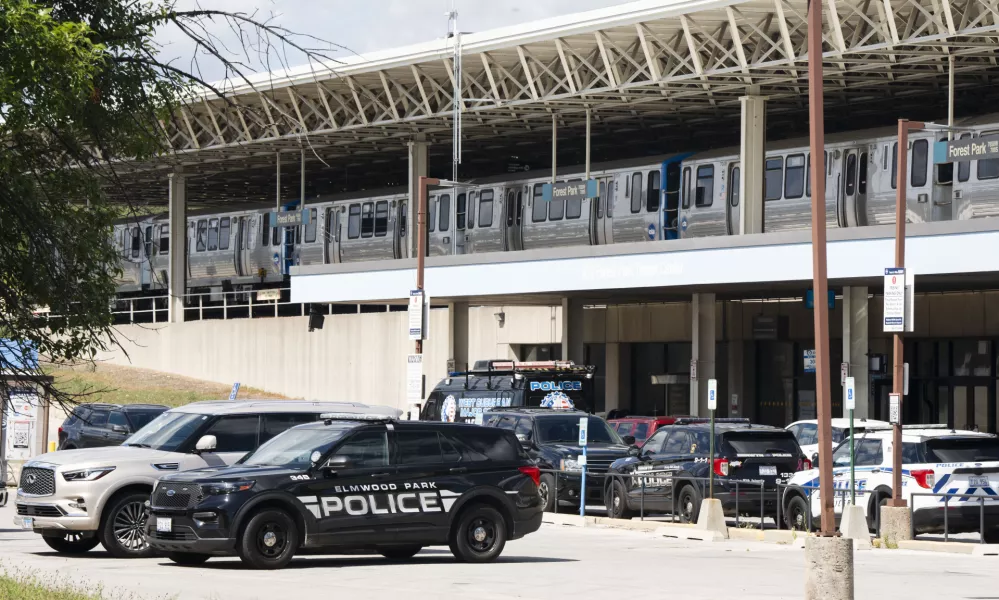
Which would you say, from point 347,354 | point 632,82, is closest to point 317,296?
point 347,354

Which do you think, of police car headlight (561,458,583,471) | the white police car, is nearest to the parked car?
police car headlight (561,458,583,471)

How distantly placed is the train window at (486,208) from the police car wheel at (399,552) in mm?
30128

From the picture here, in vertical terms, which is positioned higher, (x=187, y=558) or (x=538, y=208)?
(x=538, y=208)

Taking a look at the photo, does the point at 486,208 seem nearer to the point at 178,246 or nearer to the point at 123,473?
the point at 178,246

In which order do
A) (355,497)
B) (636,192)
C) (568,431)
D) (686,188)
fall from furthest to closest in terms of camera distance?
(636,192) → (686,188) → (568,431) → (355,497)

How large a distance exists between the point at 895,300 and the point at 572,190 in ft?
64.8

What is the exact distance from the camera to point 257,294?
62781 mm

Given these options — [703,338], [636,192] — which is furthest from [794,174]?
[703,338]

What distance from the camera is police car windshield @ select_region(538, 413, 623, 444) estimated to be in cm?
2855

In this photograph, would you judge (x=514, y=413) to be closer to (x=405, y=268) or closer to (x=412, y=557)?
(x=412, y=557)

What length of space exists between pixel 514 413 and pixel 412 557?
10.3 metres

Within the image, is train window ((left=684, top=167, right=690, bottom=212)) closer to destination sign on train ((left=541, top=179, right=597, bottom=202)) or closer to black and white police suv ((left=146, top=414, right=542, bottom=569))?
destination sign on train ((left=541, top=179, right=597, bottom=202))

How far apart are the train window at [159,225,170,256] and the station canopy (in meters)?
4.78

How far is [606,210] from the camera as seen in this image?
147 ft
